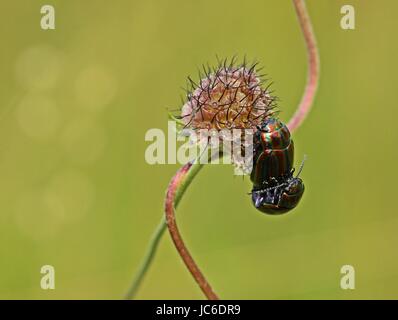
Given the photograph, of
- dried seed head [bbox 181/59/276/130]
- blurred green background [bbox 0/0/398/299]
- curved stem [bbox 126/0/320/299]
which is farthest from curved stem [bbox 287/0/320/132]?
blurred green background [bbox 0/0/398/299]

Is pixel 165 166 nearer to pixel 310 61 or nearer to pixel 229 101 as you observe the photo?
pixel 310 61

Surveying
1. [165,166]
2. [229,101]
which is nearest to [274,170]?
[229,101]

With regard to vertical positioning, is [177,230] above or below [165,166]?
below

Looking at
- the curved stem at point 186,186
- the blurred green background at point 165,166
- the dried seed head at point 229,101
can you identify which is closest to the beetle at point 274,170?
the dried seed head at point 229,101

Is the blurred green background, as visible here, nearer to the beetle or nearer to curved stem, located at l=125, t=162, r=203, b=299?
curved stem, located at l=125, t=162, r=203, b=299

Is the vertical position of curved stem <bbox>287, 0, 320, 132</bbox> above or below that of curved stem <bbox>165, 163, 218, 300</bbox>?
above
